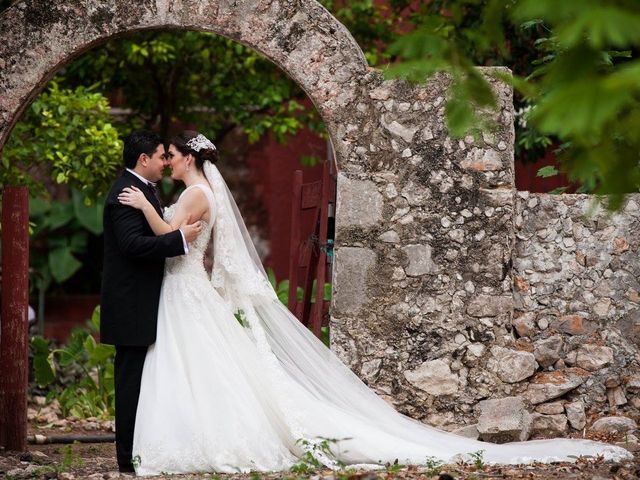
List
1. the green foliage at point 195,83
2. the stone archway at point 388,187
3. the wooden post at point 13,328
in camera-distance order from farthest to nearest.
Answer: the green foliage at point 195,83 < the wooden post at point 13,328 < the stone archway at point 388,187

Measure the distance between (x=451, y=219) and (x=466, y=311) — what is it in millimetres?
518

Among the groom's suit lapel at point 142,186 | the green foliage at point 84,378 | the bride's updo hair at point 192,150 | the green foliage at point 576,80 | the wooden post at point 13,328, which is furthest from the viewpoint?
the green foliage at point 84,378

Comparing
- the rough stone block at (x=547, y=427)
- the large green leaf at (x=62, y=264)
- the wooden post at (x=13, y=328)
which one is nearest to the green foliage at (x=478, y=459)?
the rough stone block at (x=547, y=427)

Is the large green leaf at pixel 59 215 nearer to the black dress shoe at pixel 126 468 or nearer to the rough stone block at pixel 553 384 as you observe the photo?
the black dress shoe at pixel 126 468

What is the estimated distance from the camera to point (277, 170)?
38.7 ft

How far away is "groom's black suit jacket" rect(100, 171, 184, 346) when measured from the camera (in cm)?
550

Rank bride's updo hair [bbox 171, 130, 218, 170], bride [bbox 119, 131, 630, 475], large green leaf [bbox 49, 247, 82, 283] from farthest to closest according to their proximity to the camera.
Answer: large green leaf [bbox 49, 247, 82, 283]
bride's updo hair [bbox 171, 130, 218, 170]
bride [bbox 119, 131, 630, 475]

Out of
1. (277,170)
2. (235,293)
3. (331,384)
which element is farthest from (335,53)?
(277,170)

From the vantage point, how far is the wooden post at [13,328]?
20.6 ft

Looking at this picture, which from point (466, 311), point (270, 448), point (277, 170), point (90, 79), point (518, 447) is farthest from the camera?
point (277, 170)

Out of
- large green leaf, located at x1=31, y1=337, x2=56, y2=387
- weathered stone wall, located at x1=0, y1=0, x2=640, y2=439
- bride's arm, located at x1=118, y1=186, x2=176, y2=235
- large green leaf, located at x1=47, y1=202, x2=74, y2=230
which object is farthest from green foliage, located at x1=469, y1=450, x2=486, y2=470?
large green leaf, located at x1=47, y1=202, x2=74, y2=230

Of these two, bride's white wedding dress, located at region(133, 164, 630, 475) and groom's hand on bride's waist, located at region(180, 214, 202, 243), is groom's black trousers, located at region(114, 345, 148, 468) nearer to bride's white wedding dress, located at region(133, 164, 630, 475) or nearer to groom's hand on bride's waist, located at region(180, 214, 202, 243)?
bride's white wedding dress, located at region(133, 164, 630, 475)

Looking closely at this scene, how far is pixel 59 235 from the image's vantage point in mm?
12336

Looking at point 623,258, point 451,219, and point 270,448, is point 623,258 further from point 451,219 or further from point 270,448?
point 270,448
